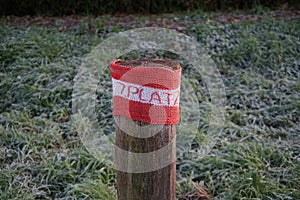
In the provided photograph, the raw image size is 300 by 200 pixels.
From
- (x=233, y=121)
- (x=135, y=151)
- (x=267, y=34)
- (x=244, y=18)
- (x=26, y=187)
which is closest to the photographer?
(x=135, y=151)

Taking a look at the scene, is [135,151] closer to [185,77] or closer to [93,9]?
[185,77]

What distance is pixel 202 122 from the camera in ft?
12.4

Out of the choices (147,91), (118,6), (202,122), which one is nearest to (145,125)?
(147,91)

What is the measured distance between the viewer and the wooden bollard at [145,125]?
169cm

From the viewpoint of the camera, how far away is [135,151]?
1736 millimetres

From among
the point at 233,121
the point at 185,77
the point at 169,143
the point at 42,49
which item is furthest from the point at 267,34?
the point at 169,143

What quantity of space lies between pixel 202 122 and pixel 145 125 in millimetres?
2118

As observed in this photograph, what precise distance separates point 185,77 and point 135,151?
2967 mm

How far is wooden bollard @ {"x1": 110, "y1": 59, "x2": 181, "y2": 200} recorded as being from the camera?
5.55 feet

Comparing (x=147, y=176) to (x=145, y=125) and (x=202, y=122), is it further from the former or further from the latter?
(x=202, y=122)

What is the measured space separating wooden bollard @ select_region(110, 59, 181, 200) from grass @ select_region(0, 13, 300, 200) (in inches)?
36.7

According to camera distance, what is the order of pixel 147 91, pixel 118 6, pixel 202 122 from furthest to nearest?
1. pixel 118 6
2. pixel 202 122
3. pixel 147 91

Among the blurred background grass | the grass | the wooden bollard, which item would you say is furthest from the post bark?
the blurred background grass

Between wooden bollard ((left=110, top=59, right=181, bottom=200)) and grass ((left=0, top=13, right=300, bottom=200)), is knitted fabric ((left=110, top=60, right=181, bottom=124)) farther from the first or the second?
grass ((left=0, top=13, right=300, bottom=200))
